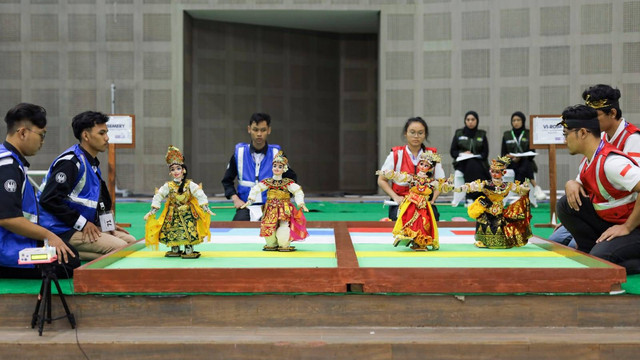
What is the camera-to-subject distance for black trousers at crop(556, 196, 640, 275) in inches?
159

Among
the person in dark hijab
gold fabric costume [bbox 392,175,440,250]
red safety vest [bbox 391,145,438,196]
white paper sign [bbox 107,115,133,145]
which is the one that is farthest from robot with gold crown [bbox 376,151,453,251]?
the person in dark hijab

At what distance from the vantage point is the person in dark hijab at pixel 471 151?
960cm

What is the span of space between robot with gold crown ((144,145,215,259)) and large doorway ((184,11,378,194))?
10417mm

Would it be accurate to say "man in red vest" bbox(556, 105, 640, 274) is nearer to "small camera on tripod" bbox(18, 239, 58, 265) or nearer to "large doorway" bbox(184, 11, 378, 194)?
"small camera on tripod" bbox(18, 239, 58, 265)

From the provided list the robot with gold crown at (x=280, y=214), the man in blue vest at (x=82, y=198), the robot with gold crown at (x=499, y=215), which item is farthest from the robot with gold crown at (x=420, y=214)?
the man in blue vest at (x=82, y=198)

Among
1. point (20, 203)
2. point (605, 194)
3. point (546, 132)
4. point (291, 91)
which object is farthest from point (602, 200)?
point (291, 91)

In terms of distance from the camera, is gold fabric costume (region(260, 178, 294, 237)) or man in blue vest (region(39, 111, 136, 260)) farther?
man in blue vest (region(39, 111, 136, 260))

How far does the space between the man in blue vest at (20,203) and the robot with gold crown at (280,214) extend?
117 cm

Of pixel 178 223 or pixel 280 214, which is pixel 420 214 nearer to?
pixel 280 214

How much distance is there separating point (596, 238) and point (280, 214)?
2.07 metres

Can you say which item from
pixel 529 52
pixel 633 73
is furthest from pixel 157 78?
pixel 633 73

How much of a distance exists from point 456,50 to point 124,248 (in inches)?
423

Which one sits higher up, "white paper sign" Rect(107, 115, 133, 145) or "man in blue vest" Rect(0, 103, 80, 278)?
"white paper sign" Rect(107, 115, 133, 145)

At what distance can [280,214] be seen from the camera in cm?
430
